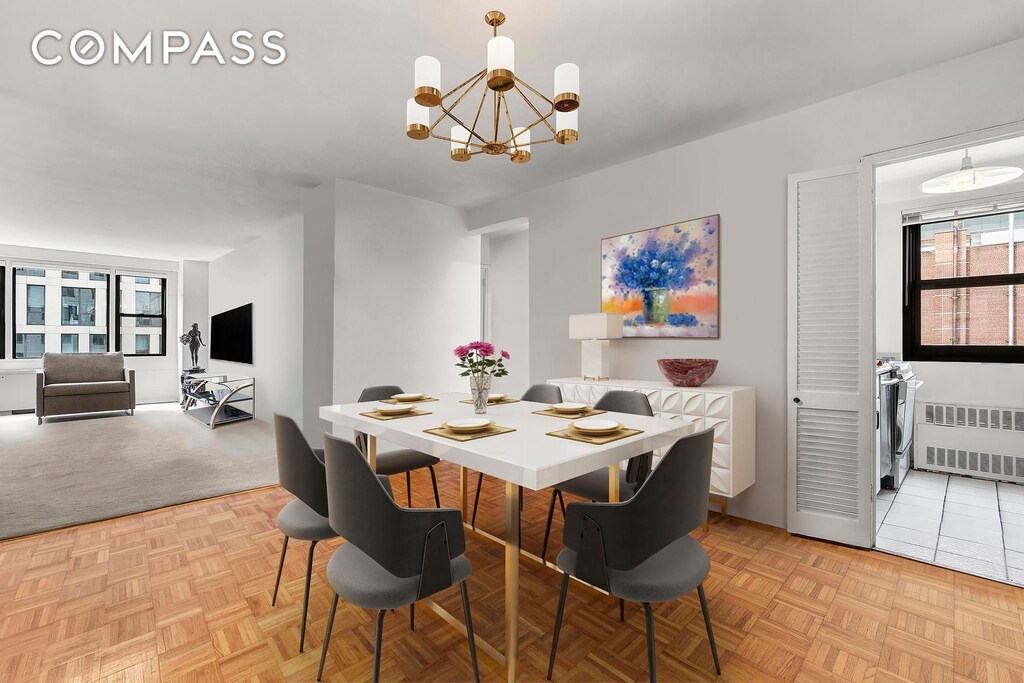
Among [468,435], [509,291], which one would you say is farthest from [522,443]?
[509,291]

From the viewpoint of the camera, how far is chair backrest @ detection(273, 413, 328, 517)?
179 cm

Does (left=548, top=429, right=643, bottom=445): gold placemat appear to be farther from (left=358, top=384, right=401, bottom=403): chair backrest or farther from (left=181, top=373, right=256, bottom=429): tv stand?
(left=181, top=373, right=256, bottom=429): tv stand

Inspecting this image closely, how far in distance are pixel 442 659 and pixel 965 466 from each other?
4639mm

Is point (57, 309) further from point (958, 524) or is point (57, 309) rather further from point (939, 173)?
point (939, 173)

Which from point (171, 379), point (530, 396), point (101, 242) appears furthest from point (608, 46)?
point (171, 379)

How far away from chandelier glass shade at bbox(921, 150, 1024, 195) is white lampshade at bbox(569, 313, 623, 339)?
2.36 m

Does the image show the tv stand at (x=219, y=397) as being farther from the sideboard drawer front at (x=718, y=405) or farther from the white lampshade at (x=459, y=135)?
the sideboard drawer front at (x=718, y=405)

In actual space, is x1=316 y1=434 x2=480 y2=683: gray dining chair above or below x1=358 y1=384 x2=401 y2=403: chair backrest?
below

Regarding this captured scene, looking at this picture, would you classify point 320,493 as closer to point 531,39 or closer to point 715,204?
point 531,39

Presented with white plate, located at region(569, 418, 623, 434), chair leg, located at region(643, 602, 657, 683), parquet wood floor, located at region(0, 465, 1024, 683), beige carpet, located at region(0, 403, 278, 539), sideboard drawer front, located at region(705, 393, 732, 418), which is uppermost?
white plate, located at region(569, 418, 623, 434)

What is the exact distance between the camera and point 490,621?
1.96 metres

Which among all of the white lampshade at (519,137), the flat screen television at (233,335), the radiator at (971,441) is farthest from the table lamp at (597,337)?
the flat screen television at (233,335)

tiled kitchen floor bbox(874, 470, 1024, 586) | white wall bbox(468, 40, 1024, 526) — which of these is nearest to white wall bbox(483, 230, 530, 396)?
white wall bbox(468, 40, 1024, 526)

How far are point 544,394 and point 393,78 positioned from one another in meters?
2.04
